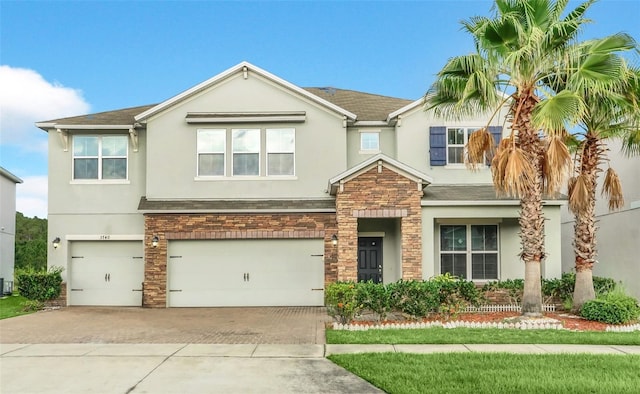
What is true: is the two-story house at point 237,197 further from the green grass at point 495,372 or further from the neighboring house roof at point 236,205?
the green grass at point 495,372

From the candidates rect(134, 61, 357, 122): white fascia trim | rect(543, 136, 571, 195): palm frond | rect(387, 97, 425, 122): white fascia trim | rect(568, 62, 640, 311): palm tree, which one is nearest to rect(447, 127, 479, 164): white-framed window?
rect(387, 97, 425, 122): white fascia trim

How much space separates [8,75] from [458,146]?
617 inches

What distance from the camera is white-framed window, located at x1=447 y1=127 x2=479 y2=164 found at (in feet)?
57.0

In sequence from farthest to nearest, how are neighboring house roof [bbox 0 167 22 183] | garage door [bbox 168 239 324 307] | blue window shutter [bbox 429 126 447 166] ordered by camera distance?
neighboring house roof [bbox 0 167 22 183], blue window shutter [bbox 429 126 447 166], garage door [bbox 168 239 324 307]

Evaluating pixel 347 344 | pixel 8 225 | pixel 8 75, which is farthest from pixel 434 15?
pixel 8 225

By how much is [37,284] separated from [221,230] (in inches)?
234

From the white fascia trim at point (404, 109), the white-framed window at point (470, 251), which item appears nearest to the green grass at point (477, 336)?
the white-framed window at point (470, 251)

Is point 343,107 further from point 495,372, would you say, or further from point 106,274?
point 495,372

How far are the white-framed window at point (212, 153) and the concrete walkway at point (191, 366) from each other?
26.3 ft

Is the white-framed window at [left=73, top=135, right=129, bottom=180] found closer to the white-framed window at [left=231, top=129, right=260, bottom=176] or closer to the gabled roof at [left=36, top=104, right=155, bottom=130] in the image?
the gabled roof at [left=36, top=104, right=155, bottom=130]

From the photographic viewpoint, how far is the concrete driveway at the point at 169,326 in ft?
35.1

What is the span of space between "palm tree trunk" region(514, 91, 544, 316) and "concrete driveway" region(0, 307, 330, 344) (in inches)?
207

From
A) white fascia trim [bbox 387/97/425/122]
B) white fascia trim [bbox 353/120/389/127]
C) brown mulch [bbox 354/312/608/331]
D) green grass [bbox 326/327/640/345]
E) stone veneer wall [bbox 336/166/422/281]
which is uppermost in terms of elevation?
white fascia trim [bbox 387/97/425/122]

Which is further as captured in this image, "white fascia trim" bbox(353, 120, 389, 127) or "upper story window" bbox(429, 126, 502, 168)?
"white fascia trim" bbox(353, 120, 389, 127)
